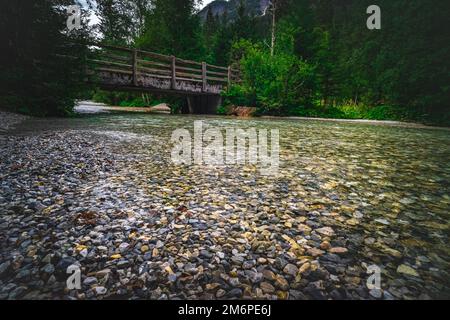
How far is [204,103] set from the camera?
79.9 feet

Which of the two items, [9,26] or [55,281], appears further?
[9,26]

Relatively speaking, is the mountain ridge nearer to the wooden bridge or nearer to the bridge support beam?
the bridge support beam

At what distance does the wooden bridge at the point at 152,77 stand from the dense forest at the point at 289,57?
1.09 metres

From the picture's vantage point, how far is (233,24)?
31703 mm

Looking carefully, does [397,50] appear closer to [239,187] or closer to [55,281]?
[239,187]

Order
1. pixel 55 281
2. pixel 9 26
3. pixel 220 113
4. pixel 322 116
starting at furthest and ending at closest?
1. pixel 220 113
2. pixel 322 116
3. pixel 9 26
4. pixel 55 281

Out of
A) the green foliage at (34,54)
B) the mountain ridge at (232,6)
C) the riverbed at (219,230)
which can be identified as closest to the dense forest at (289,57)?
the green foliage at (34,54)

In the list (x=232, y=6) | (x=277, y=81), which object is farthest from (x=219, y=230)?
(x=232, y=6)

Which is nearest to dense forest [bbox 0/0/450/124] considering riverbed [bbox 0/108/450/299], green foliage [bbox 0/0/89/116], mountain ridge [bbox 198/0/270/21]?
green foliage [bbox 0/0/89/116]

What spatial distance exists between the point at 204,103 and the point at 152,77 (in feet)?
22.8

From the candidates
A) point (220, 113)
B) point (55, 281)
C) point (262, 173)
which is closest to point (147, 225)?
point (55, 281)

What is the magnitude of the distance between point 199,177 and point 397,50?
1711 centimetres

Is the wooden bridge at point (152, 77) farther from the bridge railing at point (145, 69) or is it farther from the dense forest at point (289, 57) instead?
the dense forest at point (289, 57)

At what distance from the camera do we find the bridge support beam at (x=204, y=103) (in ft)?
78.4
